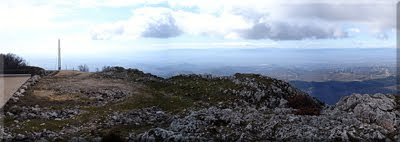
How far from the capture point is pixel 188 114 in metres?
33.4

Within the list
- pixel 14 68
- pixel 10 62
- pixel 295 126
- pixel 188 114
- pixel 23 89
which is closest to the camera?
pixel 295 126

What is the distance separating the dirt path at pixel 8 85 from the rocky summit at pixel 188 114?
2.96ft

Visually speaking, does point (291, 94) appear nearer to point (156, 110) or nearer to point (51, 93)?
point (156, 110)

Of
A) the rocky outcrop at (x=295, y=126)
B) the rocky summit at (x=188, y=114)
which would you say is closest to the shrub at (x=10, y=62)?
the rocky summit at (x=188, y=114)

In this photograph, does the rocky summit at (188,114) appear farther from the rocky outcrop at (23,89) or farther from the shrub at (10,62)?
the shrub at (10,62)

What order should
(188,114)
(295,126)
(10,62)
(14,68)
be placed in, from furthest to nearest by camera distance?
(10,62), (14,68), (188,114), (295,126)

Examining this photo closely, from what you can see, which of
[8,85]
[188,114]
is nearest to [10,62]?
[8,85]

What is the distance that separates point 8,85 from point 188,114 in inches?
781

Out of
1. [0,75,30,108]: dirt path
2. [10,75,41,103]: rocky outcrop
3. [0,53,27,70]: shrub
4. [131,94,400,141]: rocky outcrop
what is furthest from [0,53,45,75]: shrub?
[131,94,400,141]: rocky outcrop

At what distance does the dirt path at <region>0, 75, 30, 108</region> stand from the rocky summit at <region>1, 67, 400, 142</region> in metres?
0.90

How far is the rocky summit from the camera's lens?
25719 mm

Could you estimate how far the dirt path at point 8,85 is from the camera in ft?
117

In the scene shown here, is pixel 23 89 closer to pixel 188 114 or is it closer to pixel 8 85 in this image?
pixel 8 85

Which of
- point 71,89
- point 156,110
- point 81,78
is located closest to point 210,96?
point 156,110
